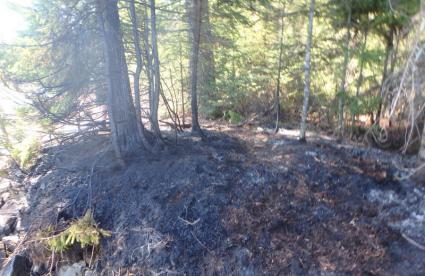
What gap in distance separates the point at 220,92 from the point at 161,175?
16.0 feet

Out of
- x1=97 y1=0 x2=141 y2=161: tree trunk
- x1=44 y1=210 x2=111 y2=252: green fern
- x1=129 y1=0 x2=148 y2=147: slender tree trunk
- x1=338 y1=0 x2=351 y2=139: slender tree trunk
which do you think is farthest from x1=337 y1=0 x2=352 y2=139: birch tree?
x1=44 y1=210 x2=111 y2=252: green fern

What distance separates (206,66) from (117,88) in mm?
3766

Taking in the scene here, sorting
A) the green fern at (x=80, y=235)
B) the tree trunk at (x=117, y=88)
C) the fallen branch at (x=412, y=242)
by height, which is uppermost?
the tree trunk at (x=117, y=88)

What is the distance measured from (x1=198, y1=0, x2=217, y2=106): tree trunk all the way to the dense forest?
7 centimetres

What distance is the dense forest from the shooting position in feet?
14.2

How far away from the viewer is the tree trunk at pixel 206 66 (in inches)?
307

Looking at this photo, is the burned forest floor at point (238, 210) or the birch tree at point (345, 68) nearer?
the burned forest floor at point (238, 210)

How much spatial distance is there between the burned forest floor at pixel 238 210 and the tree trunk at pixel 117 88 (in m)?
0.45

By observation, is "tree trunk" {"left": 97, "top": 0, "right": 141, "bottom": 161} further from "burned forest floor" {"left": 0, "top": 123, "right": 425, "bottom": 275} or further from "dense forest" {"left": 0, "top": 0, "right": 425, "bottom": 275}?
"burned forest floor" {"left": 0, "top": 123, "right": 425, "bottom": 275}

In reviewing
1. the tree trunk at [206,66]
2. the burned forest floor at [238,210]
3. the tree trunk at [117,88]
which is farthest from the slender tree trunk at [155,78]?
the tree trunk at [206,66]

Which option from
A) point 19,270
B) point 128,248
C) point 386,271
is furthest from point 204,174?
point 19,270

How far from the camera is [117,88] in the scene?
6.30 meters

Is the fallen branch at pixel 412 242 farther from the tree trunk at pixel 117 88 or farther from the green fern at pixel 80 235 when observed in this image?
the tree trunk at pixel 117 88

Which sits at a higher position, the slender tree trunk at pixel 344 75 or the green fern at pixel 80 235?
the slender tree trunk at pixel 344 75
